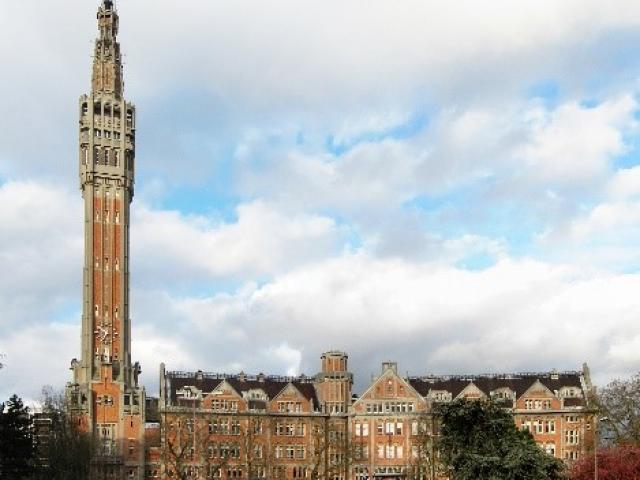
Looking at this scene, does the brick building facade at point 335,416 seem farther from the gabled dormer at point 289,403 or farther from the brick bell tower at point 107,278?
the brick bell tower at point 107,278

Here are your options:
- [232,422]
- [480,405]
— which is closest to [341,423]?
[232,422]

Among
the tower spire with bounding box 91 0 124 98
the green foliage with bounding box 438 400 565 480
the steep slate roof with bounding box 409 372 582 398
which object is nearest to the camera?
the green foliage with bounding box 438 400 565 480

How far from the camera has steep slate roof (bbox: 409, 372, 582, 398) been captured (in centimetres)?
14712

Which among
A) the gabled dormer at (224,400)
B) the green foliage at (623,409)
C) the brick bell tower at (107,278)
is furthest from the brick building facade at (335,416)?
the green foliage at (623,409)

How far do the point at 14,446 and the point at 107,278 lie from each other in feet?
153

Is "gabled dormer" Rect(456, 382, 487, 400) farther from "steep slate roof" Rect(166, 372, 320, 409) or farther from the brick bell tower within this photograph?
the brick bell tower

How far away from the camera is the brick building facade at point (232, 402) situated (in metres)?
139

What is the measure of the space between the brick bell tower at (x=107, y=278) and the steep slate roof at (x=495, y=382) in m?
39.2

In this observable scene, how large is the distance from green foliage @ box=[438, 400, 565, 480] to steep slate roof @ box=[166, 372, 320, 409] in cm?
7005

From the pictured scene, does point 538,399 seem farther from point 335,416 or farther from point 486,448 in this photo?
point 486,448

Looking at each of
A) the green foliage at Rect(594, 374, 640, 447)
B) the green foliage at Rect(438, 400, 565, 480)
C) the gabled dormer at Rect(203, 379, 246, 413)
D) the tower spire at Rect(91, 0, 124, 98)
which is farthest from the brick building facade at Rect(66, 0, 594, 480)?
the green foliage at Rect(438, 400, 565, 480)

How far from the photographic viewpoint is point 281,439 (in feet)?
474

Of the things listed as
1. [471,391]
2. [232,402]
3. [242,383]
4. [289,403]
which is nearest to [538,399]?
[471,391]

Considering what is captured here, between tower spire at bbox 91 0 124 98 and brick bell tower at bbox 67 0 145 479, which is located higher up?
→ tower spire at bbox 91 0 124 98
